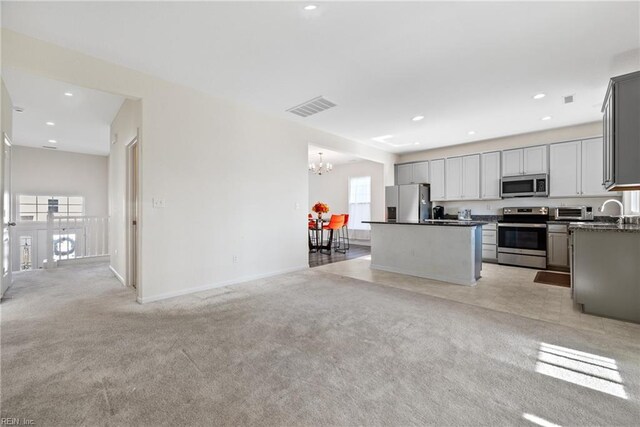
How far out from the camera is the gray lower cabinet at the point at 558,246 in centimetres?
→ 514

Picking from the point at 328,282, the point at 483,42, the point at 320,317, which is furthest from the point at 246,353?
the point at 483,42

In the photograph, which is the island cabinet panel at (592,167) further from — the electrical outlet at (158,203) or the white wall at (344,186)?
the electrical outlet at (158,203)

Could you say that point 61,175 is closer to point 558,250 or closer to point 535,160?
point 535,160

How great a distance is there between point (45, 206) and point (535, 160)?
12.3 metres

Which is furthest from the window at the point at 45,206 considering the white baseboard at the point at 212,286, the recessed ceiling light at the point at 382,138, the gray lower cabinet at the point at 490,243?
the gray lower cabinet at the point at 490,243

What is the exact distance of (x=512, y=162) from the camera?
6043 millimetres

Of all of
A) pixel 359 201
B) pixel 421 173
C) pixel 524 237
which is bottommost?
pixel 524 237

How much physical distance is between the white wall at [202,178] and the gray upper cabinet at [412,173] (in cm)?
365

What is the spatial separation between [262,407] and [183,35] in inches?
123

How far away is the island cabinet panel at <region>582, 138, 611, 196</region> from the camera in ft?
16.7

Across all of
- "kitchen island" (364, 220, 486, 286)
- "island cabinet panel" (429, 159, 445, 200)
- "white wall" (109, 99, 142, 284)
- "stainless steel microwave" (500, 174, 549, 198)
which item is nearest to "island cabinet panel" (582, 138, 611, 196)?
"stainless steel microwave" (500, 174, 549, 198)

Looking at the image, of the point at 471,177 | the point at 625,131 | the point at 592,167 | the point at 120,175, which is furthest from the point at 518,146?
the point at 120,175

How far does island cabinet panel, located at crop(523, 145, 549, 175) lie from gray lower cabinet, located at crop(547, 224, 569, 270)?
1198 millimetres

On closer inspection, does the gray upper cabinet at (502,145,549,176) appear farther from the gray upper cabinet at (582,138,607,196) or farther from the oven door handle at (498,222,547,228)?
the oven door handle at (498,222,547,228)
